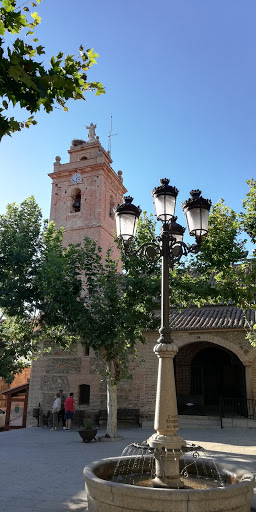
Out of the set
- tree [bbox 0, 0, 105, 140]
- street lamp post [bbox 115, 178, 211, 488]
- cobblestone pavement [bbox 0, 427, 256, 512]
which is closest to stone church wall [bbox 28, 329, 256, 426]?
cobblestone pavement [bbox 0, 427, 256, 512]

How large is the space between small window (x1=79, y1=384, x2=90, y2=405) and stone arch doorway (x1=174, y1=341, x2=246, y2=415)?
175 inches

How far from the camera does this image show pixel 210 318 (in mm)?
17375

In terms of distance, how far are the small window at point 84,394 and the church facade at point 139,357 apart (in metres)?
0.02

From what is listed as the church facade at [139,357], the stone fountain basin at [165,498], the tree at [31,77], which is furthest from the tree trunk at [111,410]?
the tree at [31,77]

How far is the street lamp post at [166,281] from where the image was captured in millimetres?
4551

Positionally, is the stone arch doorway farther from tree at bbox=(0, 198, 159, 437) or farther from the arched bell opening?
the arched bell opening

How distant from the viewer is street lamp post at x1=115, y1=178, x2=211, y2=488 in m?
4.55

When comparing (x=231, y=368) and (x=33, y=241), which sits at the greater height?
(x=33, y=241)

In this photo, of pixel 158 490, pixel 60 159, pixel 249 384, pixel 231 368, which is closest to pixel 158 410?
pixel 158 490

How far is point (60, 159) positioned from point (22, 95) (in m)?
23.5

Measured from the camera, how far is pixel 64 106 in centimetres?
369

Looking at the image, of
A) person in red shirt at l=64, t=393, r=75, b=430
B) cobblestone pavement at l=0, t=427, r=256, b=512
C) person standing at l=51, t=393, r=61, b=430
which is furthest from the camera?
person standing at l=51, t=393, r=61, b=430

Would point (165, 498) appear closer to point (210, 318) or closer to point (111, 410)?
point (111, 410)

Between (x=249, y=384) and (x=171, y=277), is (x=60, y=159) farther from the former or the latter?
(x=249, y=384)
